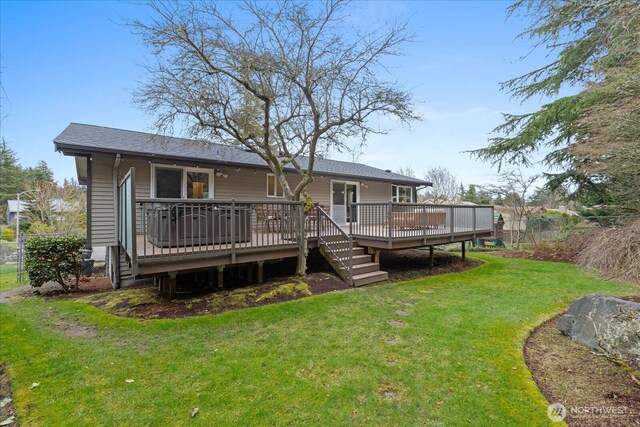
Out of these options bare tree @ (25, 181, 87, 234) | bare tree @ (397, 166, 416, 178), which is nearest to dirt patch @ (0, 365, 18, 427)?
bare tree @ (25, 181, 87, 234)

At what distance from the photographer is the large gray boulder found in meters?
3.43

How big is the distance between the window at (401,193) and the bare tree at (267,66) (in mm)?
7739

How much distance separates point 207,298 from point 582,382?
6.03 meters

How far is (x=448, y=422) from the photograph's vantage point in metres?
2.68

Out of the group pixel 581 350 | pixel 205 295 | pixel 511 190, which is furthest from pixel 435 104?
pixel 511 190

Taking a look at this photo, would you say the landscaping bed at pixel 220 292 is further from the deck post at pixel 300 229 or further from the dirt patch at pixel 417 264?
the deck post at pixel 300 229

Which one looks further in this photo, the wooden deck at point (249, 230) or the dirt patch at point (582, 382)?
the wooden deck at point (249, 230)

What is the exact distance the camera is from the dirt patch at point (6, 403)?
2.80 m

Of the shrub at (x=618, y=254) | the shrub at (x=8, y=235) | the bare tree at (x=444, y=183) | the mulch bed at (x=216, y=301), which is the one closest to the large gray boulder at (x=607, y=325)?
the shrub at (x=618, y=254)

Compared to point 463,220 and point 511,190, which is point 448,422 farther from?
point 511,190

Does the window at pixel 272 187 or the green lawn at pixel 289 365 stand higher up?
the window at pixel 272 187

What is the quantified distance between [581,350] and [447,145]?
76.0 feet

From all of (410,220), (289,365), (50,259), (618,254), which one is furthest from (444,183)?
(50,259)

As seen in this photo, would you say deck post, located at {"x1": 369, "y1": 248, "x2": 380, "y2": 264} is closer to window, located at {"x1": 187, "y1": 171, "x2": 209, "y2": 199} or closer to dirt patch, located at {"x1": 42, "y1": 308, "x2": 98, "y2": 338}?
window, located at {"x1": 187, "y1": 171, "x2": 209, "y2": 199}
